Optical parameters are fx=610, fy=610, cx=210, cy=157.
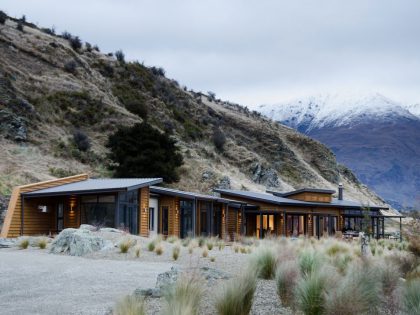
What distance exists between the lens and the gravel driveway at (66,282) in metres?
9.00

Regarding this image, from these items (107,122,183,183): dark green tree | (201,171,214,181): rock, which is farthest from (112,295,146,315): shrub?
(201,171,214,181): rock

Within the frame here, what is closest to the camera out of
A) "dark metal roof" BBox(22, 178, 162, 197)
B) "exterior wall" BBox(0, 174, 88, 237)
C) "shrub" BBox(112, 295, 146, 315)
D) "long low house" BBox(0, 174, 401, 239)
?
"shrub" BBox(112, 295, 146, 315)

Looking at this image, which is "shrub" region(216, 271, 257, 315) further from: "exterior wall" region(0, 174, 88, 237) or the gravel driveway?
"exterior wall" region(0, 174, 88, 237)

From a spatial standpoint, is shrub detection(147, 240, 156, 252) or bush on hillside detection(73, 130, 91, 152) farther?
bush on hillside detection(73, 130, 91, 152)

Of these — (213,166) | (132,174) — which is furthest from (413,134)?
(132,174)

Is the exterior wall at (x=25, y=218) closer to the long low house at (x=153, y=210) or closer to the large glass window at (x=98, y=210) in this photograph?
the long low house at (x=153, y=210)

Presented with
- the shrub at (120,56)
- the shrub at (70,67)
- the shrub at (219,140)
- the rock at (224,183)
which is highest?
the shrub at (120,56)

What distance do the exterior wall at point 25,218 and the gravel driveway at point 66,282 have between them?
10.2 m

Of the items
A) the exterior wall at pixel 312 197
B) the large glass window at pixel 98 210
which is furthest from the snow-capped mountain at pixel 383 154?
the large glass window at pixel 98 210

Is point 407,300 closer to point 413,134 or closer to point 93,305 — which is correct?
point 93,305

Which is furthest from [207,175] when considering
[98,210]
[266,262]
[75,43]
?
[266,262]

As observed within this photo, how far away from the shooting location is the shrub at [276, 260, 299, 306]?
9.34 meters

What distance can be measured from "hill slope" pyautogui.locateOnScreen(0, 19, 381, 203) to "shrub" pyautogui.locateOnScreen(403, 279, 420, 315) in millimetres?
26635

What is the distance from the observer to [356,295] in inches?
302
